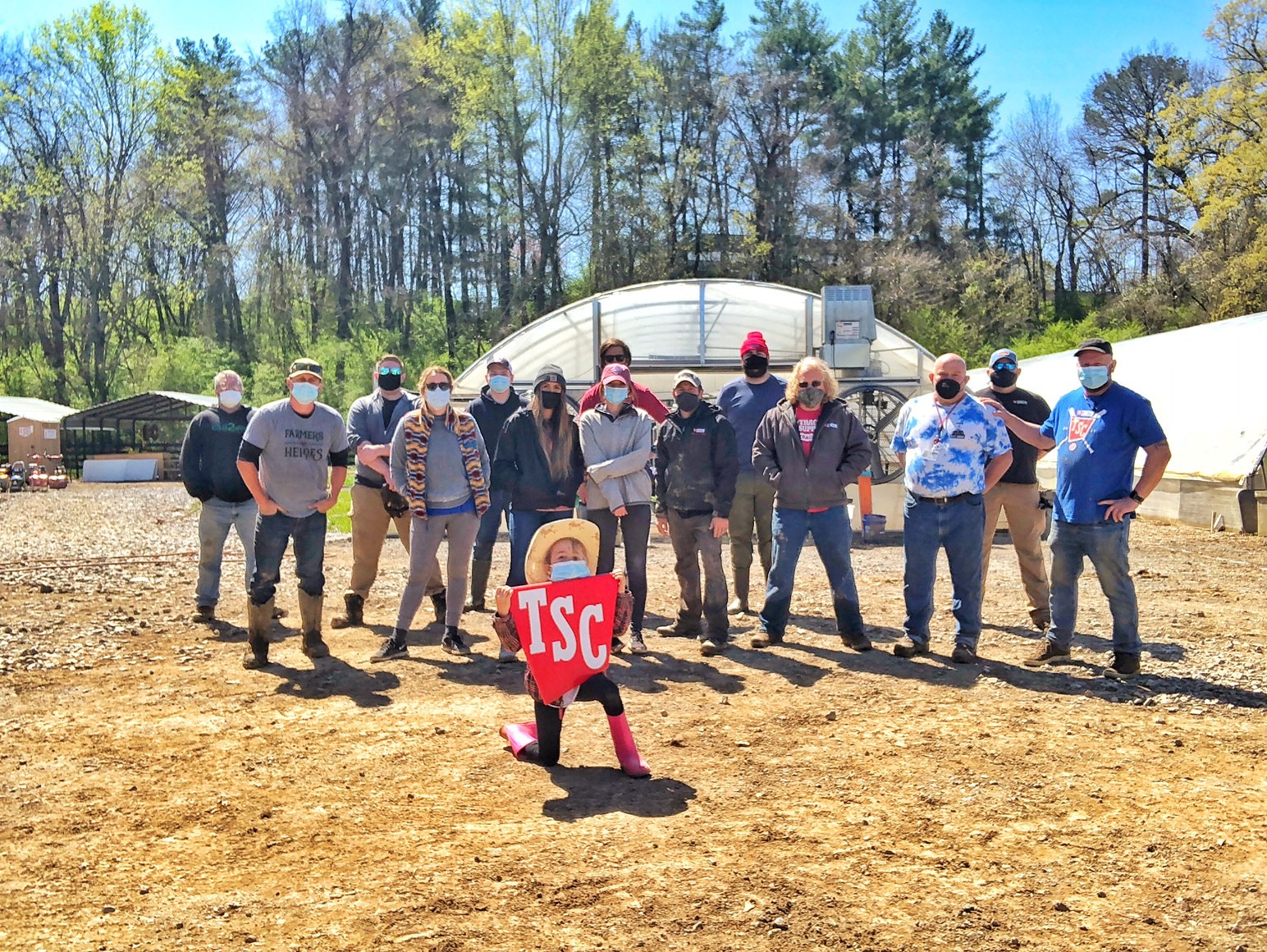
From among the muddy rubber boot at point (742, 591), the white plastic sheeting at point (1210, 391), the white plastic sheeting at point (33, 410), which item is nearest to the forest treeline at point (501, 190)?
the white plastic sheeting at point (33, 410)

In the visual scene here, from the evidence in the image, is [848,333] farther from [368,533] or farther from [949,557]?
[368,533]

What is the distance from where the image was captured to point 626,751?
476 centimetres

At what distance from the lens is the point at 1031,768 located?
474 cm

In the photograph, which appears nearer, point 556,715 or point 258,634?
point 556,715

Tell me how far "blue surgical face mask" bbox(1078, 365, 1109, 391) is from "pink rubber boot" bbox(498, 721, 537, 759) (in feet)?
12.9

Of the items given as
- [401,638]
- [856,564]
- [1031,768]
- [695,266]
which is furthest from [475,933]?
[695,266]

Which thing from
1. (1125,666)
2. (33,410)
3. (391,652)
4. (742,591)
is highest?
(33,410)

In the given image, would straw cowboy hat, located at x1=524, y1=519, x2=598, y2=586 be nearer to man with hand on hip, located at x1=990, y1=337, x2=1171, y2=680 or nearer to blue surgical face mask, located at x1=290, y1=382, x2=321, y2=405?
blue surgical face mask, located at x1=290, y1=382, x2=321, y2=405

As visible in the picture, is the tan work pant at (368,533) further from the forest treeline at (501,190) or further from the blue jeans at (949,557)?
the forest treeline at (501,190)

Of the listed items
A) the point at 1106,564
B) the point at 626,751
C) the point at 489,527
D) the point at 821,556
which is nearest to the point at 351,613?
the point at 489,527

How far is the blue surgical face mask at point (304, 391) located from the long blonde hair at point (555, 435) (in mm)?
1429

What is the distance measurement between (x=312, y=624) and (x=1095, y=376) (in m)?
5.33

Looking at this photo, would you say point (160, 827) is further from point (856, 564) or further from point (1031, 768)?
point (856, 564)

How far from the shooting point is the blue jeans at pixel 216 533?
8492 millimetres
